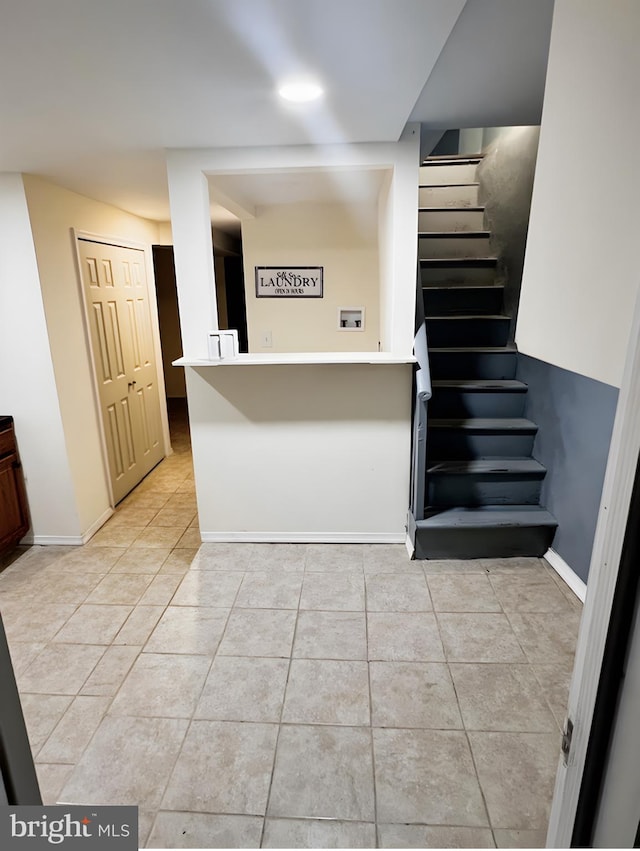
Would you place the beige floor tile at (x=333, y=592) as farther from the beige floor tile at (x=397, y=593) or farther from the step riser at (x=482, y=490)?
the step riser at (x=482, y=490)

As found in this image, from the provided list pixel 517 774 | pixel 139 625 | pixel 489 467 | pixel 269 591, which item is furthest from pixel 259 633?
pixel 489 467

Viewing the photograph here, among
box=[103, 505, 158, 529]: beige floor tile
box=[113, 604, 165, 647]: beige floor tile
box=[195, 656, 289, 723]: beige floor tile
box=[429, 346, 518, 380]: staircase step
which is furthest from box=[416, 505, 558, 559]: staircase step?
box=[103, 505, 158, 529]: beige floor tile

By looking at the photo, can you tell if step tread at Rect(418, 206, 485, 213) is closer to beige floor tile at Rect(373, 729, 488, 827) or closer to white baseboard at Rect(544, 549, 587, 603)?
white baseboard at Rect(544, 549, 587, 603)

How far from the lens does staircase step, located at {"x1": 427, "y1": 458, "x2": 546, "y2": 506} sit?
9.64 ft

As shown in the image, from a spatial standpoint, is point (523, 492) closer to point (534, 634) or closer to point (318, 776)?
point (534, 634)

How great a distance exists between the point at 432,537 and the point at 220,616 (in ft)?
4.25

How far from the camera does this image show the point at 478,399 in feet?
10.6

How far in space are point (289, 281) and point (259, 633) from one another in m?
2.57

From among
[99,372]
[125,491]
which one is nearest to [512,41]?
[99,372]

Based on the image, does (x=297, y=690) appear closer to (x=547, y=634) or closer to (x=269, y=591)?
(x=269, y=591)

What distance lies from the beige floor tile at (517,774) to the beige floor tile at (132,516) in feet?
8.85

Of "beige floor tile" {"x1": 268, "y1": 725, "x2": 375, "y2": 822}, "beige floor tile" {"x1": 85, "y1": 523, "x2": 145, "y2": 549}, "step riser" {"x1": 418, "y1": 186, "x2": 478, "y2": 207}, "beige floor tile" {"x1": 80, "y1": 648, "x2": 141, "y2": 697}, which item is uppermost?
"step riser" {"x1": 418, "y1": 186, "x2": 478, "y2": 207}

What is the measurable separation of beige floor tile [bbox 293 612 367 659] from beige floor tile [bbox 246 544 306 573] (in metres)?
0.46

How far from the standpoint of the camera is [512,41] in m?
1.52
